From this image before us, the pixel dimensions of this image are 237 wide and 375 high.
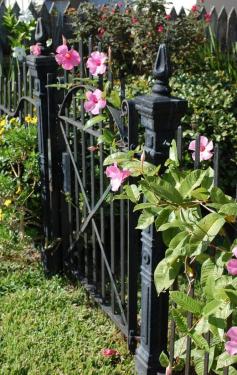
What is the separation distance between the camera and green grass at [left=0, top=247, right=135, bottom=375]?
299 centimetres

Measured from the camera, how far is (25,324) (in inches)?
133

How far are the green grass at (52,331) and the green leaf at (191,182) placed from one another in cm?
124

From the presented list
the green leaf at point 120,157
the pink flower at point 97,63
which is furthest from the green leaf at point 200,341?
the pink flower at point 97,63

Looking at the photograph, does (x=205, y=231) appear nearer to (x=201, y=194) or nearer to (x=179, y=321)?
(x=201, y=194)

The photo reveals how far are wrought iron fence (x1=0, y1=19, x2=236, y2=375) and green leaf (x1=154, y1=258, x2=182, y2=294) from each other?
76 millimetres

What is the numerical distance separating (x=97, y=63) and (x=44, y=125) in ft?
3.36

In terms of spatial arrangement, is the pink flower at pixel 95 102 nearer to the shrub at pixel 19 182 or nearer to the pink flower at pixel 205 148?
the pink flower at pixel 205 148

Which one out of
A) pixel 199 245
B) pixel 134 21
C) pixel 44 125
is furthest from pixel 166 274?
pixel 134 21

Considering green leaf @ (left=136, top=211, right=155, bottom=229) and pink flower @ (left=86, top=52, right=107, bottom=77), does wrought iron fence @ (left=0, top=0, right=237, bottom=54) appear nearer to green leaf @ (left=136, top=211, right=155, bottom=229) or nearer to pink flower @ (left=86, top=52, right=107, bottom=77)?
pink flower @ (left=86, top=52, right=107, bottom=77)

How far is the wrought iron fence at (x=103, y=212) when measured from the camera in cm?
246

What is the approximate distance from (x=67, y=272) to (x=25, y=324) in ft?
2.11

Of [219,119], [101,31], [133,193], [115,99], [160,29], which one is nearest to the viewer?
[133,193]

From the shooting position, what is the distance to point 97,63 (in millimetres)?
2848

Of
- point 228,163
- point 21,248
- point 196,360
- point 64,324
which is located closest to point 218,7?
point 228,163
